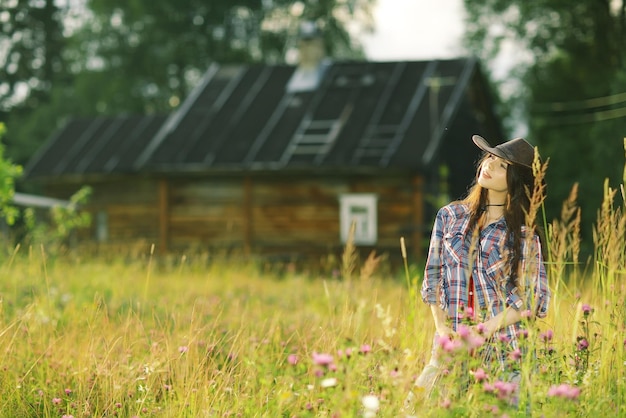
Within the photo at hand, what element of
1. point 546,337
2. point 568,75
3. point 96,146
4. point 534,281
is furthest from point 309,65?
point 546,337

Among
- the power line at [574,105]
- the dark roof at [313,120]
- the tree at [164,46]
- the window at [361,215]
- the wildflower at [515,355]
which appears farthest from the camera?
the tree at [164,46]

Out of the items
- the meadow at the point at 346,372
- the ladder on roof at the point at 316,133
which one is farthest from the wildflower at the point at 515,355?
the ladder on roof at the point at 316,133

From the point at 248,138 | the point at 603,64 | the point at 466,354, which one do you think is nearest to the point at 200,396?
the point at 466,354

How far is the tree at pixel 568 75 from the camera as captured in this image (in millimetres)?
20125

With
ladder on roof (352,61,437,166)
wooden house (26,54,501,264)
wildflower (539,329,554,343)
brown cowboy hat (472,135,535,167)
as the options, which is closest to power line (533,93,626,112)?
wooden house (26,54,501,264)

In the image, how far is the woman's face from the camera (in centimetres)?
384

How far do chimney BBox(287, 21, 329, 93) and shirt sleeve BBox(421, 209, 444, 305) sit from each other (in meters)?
14.9

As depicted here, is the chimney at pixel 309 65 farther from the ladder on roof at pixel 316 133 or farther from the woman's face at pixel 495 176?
the woman's face at pixel 495 176

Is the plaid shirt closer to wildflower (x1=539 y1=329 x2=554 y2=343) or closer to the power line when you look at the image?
wildflower (x1=539 y1=329 x2=554 y2=343)

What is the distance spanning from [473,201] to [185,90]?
26736 mm

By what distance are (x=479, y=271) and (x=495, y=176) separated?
47 centimetres

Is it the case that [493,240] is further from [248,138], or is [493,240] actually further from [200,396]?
[248,138]

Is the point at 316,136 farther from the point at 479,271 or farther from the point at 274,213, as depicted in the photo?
Result: the point at 479,271

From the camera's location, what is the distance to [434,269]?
12.6 feet
